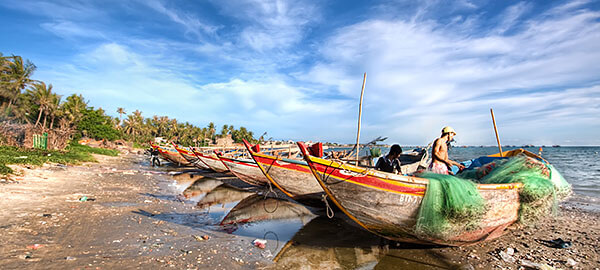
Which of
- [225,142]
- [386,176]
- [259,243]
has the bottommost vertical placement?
[259,243]

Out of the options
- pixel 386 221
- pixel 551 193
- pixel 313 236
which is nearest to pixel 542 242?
pixel 551 193

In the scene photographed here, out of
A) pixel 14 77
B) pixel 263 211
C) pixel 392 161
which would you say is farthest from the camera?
pixel 14 77

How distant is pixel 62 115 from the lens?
41969mm

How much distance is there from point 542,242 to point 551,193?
4.64 ft

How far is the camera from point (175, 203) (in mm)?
9500

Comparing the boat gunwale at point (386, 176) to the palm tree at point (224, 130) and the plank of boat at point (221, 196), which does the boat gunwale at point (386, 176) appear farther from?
the palm tree at point (224, 130)

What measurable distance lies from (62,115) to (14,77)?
9756 mm

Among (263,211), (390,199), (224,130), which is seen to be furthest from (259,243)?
(224,130)

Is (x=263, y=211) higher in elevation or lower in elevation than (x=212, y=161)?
lower

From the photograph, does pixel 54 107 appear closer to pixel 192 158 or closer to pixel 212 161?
pixel 192 158

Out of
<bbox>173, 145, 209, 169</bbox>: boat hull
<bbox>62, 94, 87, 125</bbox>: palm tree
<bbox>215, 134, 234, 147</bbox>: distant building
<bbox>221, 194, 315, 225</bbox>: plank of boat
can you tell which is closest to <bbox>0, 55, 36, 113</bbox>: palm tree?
<bbox>62, 94, 87, 125</bbox>: palm tree

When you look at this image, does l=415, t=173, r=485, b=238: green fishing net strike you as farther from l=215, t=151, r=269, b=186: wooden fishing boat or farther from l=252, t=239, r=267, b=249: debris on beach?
l=215, t=151, r=269, b=186: wooden fishing boat

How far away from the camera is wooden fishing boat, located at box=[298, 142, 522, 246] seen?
4906 mm

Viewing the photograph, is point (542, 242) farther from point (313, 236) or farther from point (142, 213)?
point (142, 213)
